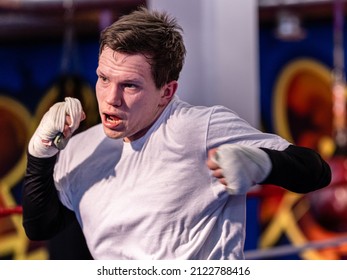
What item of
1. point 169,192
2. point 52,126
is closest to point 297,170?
point 169,192

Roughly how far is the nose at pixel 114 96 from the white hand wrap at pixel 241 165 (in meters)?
0.16

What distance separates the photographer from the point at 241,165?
777mm

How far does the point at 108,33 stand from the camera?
88 centimetres

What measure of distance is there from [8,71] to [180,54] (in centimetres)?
257

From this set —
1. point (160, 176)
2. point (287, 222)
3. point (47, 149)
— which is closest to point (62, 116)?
point (47, 149)

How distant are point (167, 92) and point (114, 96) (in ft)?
0.28

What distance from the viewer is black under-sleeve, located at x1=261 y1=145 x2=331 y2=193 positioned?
2.69ft

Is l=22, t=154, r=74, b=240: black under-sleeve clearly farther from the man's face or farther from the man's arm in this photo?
the man's arm

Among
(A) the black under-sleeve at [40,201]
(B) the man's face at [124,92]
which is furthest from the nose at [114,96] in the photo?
(A) the black under-sleeve at [40,201]

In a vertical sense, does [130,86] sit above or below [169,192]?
above

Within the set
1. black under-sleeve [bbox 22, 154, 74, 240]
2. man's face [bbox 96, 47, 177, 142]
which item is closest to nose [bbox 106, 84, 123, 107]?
man's face [bbox 96, 47, 177, 142]

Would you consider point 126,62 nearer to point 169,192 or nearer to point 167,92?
point 167,92

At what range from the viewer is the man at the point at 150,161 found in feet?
2.86
